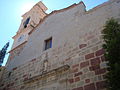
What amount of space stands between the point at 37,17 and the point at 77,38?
7.07 metres

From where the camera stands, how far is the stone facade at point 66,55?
14.4 feet

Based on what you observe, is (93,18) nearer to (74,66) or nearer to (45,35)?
(74,66)

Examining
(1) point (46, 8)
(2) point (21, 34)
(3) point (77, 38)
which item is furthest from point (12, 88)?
(1) point (46, 8)

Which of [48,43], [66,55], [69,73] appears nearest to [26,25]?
[48,43]

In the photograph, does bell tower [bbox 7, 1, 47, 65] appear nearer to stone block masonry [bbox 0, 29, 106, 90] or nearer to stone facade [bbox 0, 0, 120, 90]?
stone facade [bbox 0, 0, 120, 90]

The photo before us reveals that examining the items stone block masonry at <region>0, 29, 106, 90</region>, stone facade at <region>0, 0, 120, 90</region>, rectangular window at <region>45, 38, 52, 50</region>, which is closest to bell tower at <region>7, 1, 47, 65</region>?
stone facade at <region>0, 0, 120, 90</region>

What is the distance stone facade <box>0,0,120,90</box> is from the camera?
14.4 ft

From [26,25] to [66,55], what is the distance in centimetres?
644

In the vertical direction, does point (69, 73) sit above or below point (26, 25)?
below

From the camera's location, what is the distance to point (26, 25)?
36.0ft

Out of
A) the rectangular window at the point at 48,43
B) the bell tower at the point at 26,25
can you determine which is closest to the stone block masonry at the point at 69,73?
the rectangular window at the point at 48,43

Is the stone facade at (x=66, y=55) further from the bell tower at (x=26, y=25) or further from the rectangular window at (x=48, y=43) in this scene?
the bell tower at (x=26, y=25)

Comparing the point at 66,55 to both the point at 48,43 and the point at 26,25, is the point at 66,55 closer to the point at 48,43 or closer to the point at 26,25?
the point at 48,43

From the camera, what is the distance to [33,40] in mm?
7738
